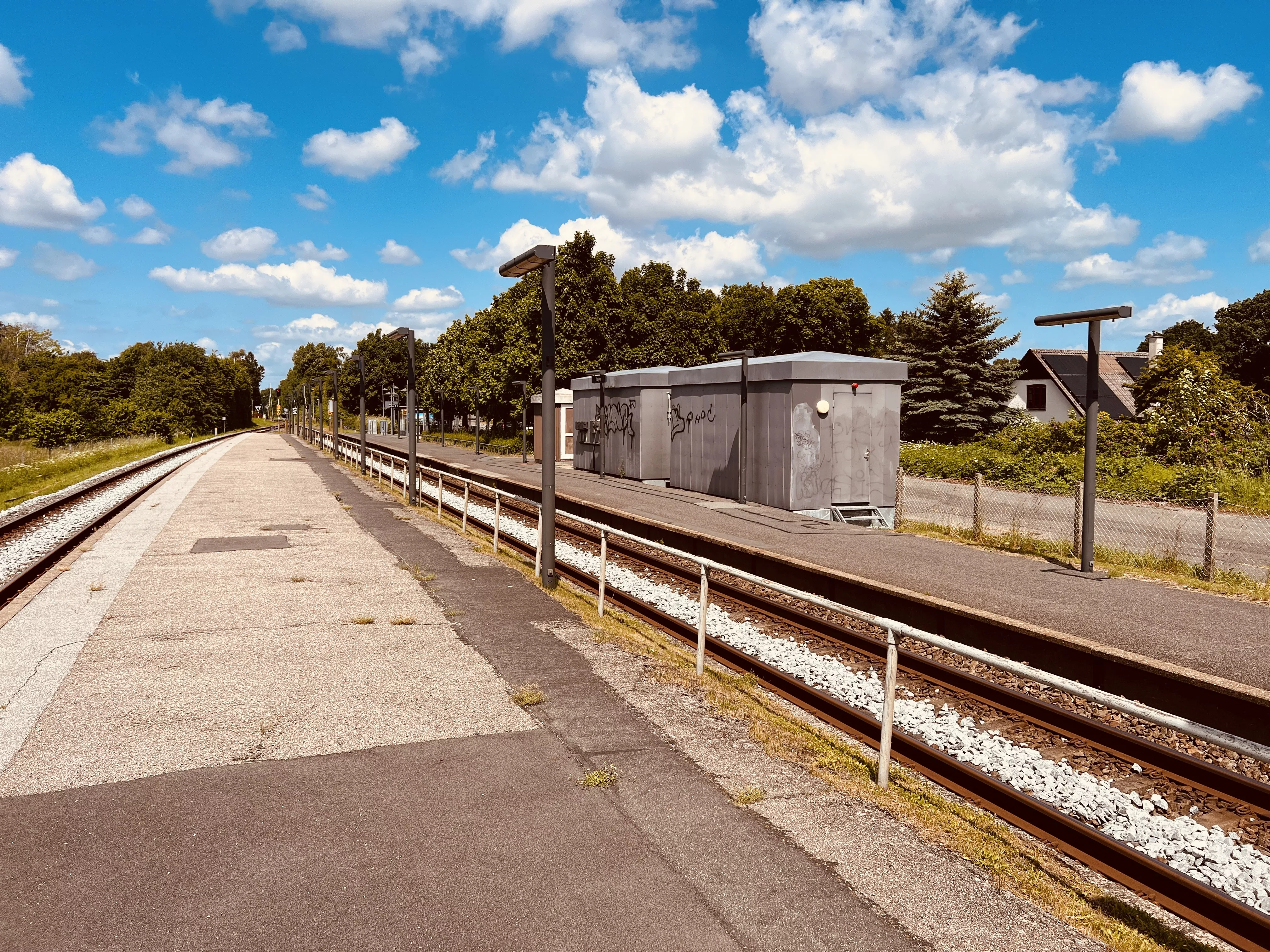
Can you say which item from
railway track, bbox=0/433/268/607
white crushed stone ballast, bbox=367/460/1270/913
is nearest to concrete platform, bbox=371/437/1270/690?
white crushed stone ballast, bbox=367/460/1270/913

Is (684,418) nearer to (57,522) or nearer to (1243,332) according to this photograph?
(57,522)

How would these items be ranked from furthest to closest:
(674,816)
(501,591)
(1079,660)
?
(501,591) < (1079,660) < (674,816)

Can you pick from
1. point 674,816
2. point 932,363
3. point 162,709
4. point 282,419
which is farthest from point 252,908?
point 282,419

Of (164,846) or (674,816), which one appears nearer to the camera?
(164,846)

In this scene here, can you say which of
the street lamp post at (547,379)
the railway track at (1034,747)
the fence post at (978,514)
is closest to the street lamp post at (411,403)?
the street lamp post at (547,379)

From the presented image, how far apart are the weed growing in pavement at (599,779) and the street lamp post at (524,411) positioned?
3010 cm

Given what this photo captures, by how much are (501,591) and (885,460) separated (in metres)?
11.2

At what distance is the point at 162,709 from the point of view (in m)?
5.79

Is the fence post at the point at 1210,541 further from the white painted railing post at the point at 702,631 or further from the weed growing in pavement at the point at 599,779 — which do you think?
the weed growing in pavement at the point at 599,779

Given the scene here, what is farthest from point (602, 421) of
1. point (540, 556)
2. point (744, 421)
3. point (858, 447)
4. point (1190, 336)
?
point (1190, 336)

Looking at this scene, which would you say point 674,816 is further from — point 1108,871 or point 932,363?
point 932,363

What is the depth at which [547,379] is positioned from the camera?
10.4 m

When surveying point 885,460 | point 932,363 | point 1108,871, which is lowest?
point 1108,871

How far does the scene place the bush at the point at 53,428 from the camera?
149 feet
